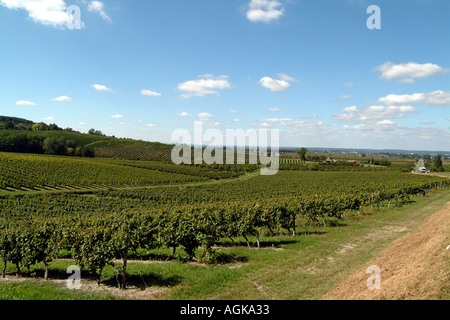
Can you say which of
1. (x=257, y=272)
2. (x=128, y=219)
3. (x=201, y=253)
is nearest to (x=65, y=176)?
(x=128, y=219)

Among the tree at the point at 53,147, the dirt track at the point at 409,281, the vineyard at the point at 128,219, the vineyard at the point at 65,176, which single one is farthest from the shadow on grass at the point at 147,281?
the tree at the point at 53,147

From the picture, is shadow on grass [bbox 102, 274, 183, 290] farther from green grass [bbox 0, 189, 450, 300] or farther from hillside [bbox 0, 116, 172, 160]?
hillside [bbox 0, 116, 172, 160]

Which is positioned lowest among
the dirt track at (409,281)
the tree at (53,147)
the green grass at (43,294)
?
the green grass at (43,294)

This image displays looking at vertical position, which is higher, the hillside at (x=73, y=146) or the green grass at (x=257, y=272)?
the hillside at (x=73, y=146)

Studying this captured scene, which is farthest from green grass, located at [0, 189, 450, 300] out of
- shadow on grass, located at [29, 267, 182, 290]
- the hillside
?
the hillside

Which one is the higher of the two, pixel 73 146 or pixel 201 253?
pixel 73 146

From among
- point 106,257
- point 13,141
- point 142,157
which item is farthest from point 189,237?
point 13,141

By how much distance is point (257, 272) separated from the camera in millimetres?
13555

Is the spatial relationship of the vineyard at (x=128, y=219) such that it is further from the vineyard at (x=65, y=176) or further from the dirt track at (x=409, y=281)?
the dirt track at (x=409, y=281)

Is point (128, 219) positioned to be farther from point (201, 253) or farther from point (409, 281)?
point (409, 281)

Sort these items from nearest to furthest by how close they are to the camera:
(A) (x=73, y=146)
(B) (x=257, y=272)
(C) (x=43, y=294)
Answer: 1. (C) (x=43, y=294)
2. (B) (x=257, y=272)
3. (A) (x=73, y=146)

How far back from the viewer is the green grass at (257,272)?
35.7 feet

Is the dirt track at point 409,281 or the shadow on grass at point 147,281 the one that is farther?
the shadow on grass at point 147,281
